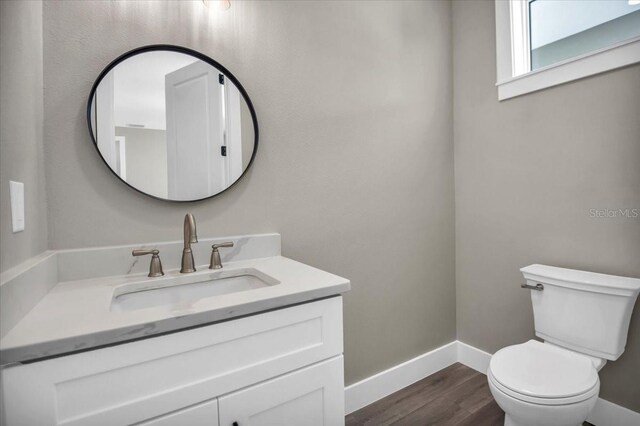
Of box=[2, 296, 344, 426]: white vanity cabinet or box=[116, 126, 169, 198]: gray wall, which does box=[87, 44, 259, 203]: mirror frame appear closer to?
box=[116, 126, 169, 198]: gray wall

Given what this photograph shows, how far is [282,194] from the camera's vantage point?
1.55m

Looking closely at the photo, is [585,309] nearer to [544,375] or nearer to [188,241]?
[544,375]

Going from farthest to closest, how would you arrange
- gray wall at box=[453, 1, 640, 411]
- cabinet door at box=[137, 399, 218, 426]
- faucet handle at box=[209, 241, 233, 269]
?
gray wall at box=[453, 1, 640, 411], faucet handle at box=[209, 241, 233, 269], cabinet door at box=[137, 399, 218, 426]

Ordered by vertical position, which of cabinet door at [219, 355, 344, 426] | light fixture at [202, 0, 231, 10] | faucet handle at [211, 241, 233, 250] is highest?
light fixture at [202, 0, 231, 10]

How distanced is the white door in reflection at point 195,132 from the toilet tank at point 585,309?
1.61 m

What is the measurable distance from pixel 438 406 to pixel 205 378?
4.90 ft

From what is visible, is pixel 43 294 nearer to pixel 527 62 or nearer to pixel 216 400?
pixel 216 400

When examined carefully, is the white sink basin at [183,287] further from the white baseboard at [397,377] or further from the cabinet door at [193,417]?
the white baseboard at [397,377]

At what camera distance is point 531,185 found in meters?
1.85

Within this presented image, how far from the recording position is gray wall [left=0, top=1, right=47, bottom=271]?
782 mm

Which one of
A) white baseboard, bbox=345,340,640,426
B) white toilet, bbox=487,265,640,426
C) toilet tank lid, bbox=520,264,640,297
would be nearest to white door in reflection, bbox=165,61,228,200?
white baseboard, bbox=345,340,640,426

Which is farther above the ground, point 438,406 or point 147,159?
point 147,159

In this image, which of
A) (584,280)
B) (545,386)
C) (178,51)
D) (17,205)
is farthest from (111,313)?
(584,280)

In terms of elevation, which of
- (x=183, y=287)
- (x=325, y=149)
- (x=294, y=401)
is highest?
(x=325, y=149)
